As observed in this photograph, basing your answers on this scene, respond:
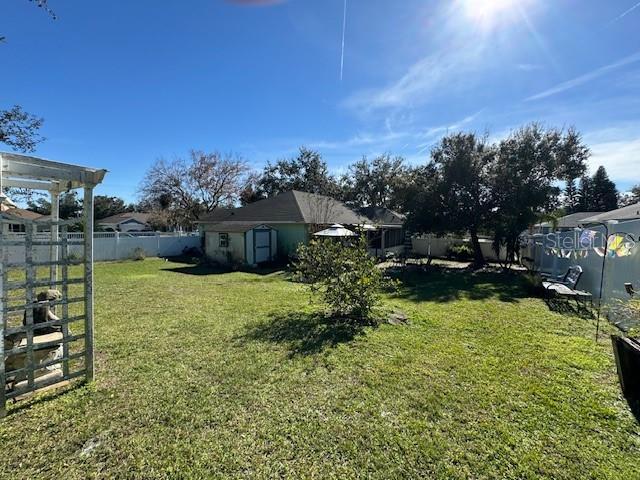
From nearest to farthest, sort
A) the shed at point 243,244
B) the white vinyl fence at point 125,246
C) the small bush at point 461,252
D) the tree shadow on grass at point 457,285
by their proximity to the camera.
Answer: the tree shadow on grass at point 457,285 < the shed at point 243,244 < the white vinyl fence at point 125,246 < the small bush at point 461,252

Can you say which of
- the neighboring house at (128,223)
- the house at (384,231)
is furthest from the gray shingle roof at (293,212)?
the neighboring house at (128,223)

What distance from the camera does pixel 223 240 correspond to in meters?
16.0

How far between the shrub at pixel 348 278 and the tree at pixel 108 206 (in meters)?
45.8

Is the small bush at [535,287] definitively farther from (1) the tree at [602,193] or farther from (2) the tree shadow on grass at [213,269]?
(1) the tree at [602,193]

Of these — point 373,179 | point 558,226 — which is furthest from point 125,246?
point 558,226

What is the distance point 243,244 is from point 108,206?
3884cm

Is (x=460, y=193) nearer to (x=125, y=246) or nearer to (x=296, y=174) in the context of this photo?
(x=125, y=246)

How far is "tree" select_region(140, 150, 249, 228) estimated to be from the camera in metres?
26.7

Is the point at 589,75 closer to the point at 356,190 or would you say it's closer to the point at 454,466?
the point at 454,466

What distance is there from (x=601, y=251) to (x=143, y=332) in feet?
33.0

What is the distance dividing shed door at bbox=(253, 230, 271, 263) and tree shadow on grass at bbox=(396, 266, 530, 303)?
7400 mm

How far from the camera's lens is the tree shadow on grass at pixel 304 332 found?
4949 millimetres

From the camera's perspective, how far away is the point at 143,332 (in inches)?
214

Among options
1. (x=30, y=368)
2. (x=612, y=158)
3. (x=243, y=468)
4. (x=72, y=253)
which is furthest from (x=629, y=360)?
(x=72, y=253)
